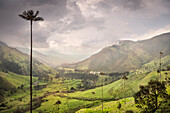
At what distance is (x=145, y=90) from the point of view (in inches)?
1107

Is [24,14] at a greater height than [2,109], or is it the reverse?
[24,14]

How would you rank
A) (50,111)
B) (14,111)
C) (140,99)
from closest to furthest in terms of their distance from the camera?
(140,99) < (50,111) < (14,111)

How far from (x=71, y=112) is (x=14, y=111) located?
103557 millimetres

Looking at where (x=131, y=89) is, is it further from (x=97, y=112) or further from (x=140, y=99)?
(x=140, y=99)

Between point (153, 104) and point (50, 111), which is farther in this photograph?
point (50, 111)

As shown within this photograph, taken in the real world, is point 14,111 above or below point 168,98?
below

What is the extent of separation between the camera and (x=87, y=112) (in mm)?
96688

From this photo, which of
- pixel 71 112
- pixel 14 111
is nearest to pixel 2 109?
pixel 14 111

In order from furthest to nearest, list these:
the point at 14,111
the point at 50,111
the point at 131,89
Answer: the point at 131,89 → the point at 14,111 → the point at 50,111

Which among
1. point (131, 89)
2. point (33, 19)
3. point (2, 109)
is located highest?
point (33, 19)

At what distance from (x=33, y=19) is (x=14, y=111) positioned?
671ft

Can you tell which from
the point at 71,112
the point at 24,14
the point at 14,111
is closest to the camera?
the point at 24,14

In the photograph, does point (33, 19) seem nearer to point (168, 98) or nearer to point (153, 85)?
point (153, 85)

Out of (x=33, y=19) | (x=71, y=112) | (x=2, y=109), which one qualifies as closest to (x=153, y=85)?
(x=33, y=19)
